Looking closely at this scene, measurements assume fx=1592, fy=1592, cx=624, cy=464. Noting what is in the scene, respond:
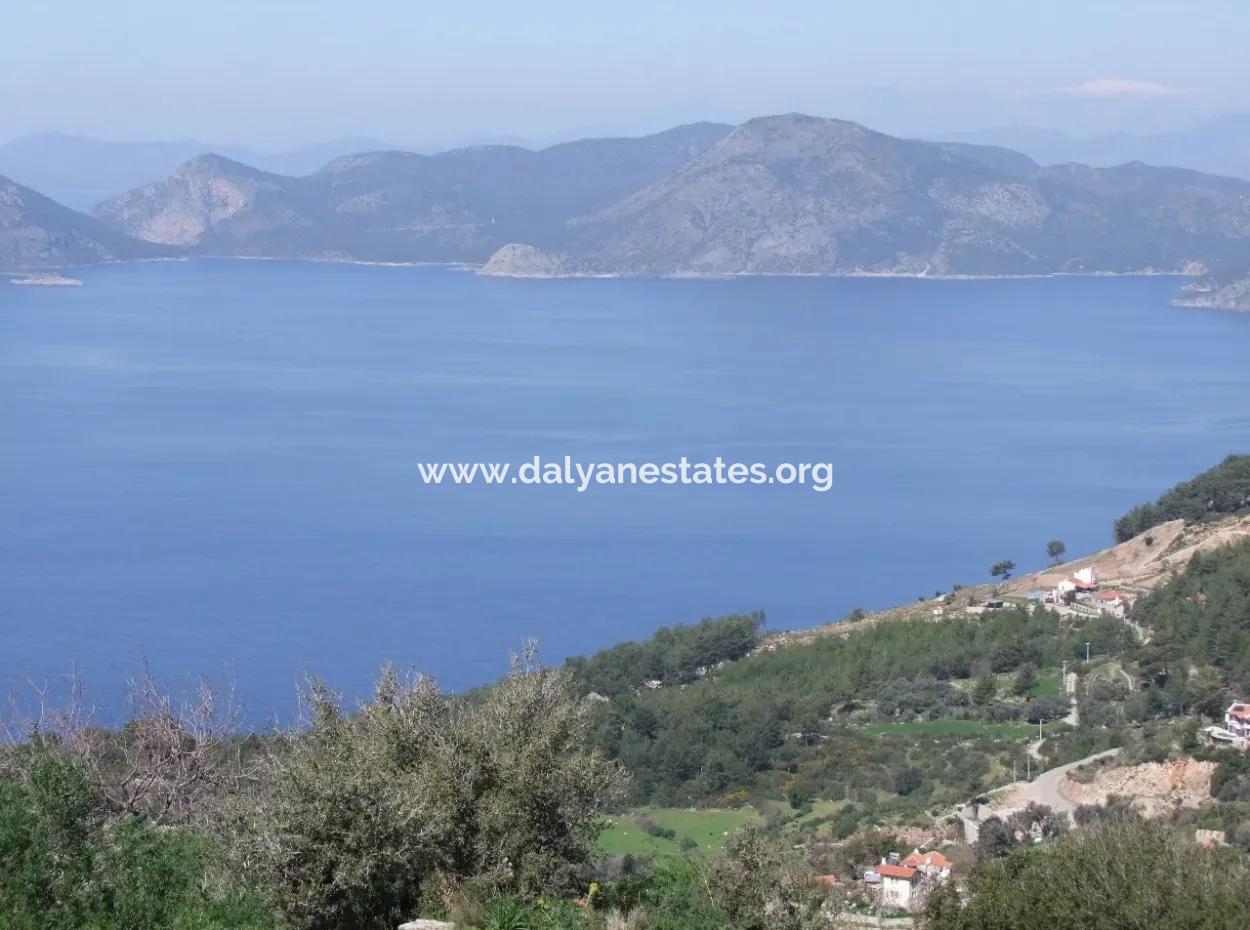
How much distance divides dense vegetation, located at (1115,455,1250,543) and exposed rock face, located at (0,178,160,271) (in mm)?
90638

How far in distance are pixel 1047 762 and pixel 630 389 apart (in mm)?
39079

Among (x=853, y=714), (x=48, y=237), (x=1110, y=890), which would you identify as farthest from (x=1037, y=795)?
(x=48, y=237)

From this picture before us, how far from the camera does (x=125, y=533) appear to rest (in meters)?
33.8

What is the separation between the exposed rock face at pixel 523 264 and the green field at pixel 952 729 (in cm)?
9121

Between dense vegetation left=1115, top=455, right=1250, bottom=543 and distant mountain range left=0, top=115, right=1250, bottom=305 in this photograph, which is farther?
distant mountain range left=0, top=115, right=1250, bottom=305

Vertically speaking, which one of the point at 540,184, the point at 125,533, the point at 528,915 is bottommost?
the point at 125,533

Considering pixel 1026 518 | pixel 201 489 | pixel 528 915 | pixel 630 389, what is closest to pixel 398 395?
pixel 630 389

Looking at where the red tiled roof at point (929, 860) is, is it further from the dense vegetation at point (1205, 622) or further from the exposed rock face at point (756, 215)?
the exposed rock face at point (756, 215)

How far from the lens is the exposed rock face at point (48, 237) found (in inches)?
4144

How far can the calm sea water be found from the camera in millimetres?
28391

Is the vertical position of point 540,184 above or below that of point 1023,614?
above

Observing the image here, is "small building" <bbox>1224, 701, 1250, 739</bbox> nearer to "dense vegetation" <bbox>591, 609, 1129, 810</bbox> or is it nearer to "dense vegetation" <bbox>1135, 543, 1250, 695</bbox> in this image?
"dense vegetation" <bbox>1135, 543, 1250, 695</bbox>

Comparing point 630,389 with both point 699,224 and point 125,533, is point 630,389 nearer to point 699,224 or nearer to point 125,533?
point 125,533

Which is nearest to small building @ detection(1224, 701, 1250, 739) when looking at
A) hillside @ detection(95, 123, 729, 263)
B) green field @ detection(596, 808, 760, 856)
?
green field @ detection(596, 808, 760, 856)
